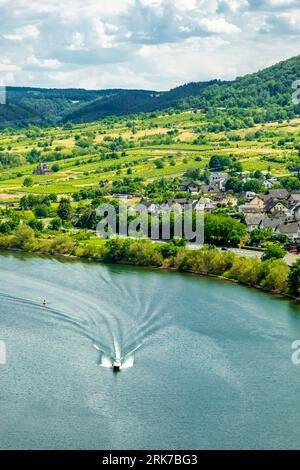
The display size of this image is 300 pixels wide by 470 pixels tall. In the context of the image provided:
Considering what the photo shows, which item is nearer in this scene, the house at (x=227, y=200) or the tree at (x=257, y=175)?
the house at (x=227, y=200)

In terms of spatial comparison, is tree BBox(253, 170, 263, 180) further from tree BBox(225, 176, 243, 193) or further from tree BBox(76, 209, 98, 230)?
tree BBox(76, 209, 98, 230)

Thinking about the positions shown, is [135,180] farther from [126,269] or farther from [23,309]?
[23,309]

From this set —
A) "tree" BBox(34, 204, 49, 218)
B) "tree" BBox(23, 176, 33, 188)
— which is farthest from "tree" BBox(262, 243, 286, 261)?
"tree" BBox(23, 176, 33, 188)

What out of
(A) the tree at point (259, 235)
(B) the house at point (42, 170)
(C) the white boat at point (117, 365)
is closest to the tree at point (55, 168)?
(B) the house at point (42, 170)

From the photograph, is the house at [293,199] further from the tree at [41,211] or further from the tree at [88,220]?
the tree at [41,211]

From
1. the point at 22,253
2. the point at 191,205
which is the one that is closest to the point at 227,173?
the point at 191,205
